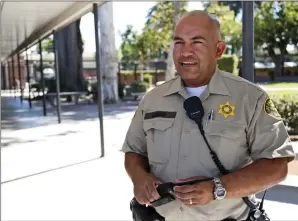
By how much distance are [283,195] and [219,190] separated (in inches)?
128

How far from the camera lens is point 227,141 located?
1.67 meters

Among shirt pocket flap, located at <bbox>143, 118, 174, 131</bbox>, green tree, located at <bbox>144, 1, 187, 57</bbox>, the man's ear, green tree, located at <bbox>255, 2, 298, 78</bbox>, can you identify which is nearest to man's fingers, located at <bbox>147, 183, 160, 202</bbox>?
shirt pocket flap, located at <bbox>143, 118, 174, 131</bbox>

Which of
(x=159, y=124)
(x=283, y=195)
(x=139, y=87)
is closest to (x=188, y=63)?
(x=159, y=124)

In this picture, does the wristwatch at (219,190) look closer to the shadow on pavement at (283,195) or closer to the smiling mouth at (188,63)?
the smiling mouth at (188,63)

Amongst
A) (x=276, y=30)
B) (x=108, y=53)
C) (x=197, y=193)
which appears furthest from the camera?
(x=276, y=30)

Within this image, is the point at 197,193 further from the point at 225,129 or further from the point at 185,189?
the point at 225,129

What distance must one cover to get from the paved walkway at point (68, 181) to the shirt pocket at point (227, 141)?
254cm

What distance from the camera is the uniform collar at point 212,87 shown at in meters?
1.74

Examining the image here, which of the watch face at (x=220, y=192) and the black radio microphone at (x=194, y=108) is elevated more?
the black radio microphone at (x=194, y=108)

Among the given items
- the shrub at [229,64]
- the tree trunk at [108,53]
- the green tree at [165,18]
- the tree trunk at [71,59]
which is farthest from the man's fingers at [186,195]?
the shrub at [229,64]

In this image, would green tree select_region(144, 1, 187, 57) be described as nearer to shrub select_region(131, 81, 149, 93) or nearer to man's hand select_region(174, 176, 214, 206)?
shrub select_region(131, 81, 149, 93)

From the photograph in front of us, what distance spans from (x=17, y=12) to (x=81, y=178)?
5197 mm

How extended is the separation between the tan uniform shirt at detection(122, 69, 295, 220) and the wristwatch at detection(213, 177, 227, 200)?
11cm

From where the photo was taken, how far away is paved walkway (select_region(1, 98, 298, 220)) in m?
4.35
